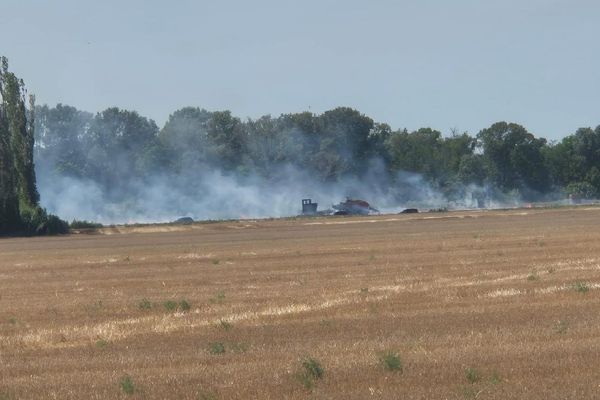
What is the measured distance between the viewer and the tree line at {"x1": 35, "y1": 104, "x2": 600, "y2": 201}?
518 ft

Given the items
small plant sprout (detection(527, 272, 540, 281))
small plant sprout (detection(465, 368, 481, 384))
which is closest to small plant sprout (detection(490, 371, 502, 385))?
small plant sprout (detection(465, 368, 481, 384))

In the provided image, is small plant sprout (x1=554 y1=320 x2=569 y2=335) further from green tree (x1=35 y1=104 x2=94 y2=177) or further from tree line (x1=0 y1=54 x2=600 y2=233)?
green tree (x1=35 y1=104 x2=94 y2=177)

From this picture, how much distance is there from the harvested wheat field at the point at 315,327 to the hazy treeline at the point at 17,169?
51.2 meters

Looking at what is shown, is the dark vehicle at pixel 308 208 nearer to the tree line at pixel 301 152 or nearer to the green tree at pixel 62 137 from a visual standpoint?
the tree line at pixel 301 152

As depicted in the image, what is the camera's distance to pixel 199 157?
15512 centimetres

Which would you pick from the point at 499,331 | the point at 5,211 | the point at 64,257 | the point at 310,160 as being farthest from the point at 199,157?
the point at 499,331

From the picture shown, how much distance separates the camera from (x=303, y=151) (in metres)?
163

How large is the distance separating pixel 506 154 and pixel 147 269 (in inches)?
5205

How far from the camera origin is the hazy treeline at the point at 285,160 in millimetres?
148375

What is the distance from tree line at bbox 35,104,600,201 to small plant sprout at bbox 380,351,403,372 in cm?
13654

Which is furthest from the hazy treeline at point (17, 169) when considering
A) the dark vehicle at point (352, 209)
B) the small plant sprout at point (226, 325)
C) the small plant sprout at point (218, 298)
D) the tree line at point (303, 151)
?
the small plant sprout at point (226, 325)

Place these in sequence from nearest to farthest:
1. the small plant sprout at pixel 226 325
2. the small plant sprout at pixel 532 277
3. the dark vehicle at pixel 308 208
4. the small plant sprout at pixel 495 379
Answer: the small plant sprout at pixel 495 379 → the small plant sprout at pixel 226 325 → the small plant sprout at pixel 532 277 → the dark vehicle at pixel 308 208

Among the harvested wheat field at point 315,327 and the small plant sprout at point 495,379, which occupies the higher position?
the harvested wheat field at point 315,327

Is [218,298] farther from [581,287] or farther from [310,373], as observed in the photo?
[310,373]
